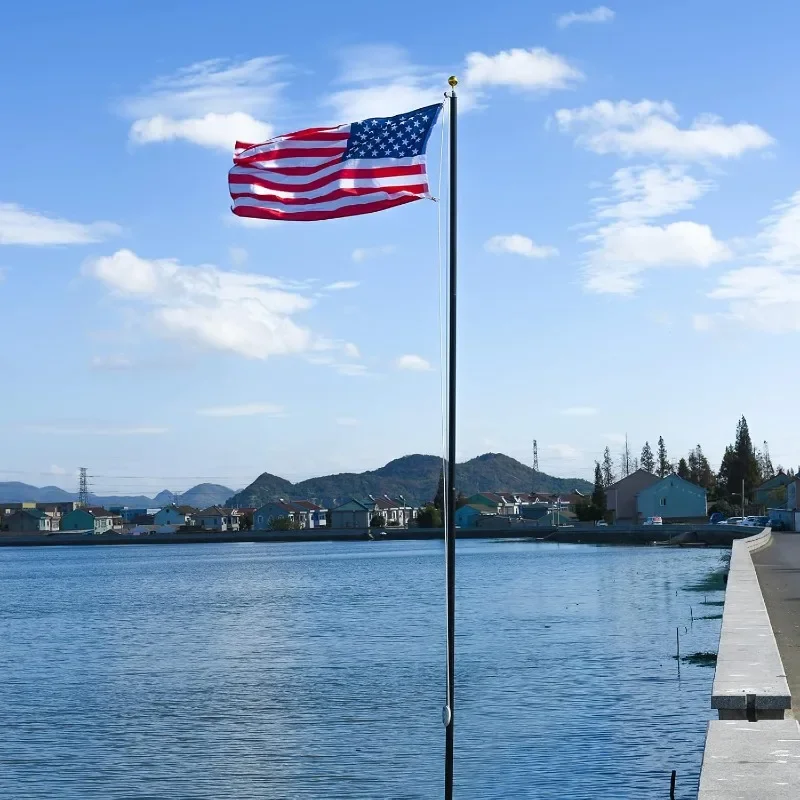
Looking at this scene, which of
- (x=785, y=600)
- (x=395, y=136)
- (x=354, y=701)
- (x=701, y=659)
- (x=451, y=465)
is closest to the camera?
(x=451, y=465)

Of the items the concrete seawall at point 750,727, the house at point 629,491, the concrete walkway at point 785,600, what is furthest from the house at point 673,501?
the concrete seawall at point 750,727

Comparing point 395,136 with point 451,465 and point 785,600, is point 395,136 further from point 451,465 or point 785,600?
point 785,600

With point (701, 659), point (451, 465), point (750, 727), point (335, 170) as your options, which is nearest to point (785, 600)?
point (701, 659)

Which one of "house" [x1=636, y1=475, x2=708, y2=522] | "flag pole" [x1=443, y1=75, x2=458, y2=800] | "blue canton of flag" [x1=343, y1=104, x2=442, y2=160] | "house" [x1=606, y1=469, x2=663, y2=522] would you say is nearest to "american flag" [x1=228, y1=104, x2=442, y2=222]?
"blue canton of flag" [x1=343, y1=104, x2=442, y2=160]

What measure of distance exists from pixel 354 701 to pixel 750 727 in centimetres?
1679

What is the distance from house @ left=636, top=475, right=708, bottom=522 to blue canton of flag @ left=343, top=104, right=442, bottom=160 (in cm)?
16653

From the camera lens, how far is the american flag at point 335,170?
1370 centimetres

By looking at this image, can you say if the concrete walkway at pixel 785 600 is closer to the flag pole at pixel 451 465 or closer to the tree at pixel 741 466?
the flag pole at pixel 451 465

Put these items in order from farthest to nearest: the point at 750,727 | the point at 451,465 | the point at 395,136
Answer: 1. the point at 395,136
2. the point at 750,727
3. the point at 451,465

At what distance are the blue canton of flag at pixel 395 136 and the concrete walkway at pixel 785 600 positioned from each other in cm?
967

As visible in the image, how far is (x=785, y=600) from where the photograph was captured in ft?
116

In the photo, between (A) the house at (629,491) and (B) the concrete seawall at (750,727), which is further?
(A) the house at (629,491)

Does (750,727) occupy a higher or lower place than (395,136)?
lower

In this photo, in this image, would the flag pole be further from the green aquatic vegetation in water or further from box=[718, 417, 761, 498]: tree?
box=[718, 417, 761, 498]: tree
